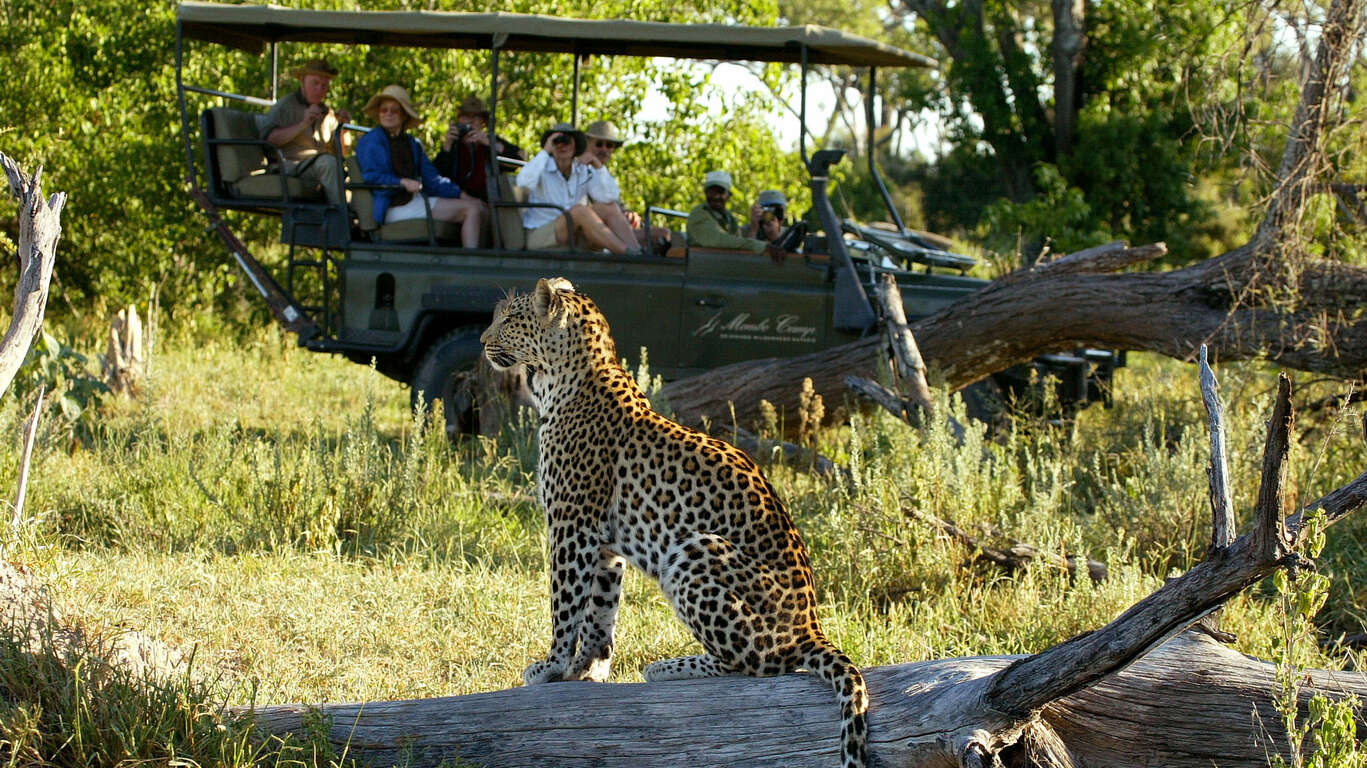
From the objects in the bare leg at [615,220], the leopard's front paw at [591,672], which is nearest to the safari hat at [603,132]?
the bare leg at [615,220]

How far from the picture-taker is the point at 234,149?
998 cm

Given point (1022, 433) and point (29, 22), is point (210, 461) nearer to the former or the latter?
point (1022, 433)

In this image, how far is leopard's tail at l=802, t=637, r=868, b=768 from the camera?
3557mm

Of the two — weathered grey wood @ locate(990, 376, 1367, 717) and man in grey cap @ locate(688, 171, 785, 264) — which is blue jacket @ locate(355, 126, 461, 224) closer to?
man in grey cap @ locate(688, 171, 785, 264)

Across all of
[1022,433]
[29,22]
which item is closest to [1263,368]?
[1022,433]

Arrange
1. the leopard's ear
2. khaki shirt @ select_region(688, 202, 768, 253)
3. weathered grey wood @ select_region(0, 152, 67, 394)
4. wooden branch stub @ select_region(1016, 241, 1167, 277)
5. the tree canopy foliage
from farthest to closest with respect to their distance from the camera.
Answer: the tree canopy foliage
khaki shirt @ select_region(688, 202, 768, 253)
wooden branch stub @ select_region(1016, 241, 1167, 277)
the leopard's ear
weathered grey wood @ select_region(0, 152, 67, 394)

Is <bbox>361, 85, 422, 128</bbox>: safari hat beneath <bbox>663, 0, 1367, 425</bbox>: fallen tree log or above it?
above

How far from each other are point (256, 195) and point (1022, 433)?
5665 millimetres

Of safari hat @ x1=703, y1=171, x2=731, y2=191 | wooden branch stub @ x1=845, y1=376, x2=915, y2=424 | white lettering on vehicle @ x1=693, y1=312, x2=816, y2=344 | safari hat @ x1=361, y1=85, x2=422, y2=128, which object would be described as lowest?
wooden branch stub @ x1=845, y1=376, x2=915, y2=424

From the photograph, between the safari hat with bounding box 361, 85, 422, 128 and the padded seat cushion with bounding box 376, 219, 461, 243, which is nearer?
the padded seat cushion with bounding box 376, 219, 461, 243

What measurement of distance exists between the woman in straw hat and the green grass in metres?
1.68

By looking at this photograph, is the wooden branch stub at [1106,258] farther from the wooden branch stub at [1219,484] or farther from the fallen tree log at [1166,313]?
the wooden branch stub at [1219,484]

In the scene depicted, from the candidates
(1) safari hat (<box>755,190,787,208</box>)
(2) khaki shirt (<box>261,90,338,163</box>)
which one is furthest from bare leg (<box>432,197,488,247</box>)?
(1) safari hat (<box>755,190,787,208</box>)

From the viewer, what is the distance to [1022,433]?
30.3 ft
